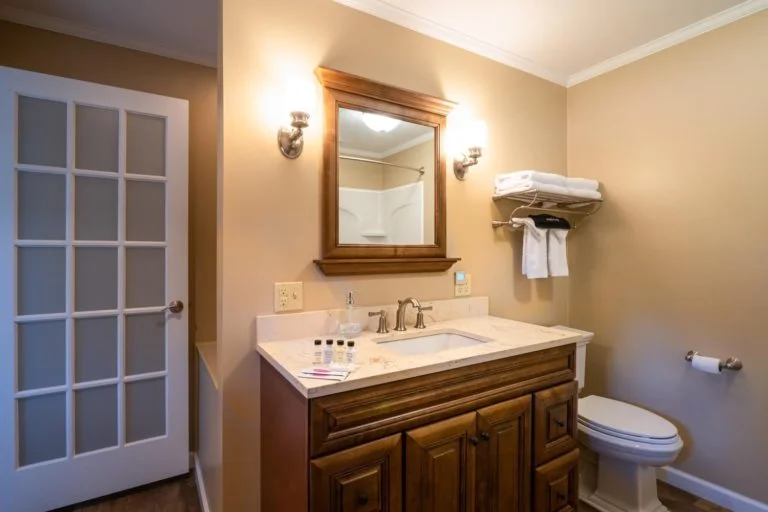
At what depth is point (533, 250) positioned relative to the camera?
6.95 feet

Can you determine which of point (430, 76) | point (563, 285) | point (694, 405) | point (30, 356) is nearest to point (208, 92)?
point (430, 76)

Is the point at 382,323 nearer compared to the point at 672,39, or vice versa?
the point at 382,323

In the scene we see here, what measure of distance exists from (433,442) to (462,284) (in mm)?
972

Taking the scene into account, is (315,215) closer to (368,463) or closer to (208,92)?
(368,463)

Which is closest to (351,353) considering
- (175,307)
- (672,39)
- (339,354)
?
(339,354)

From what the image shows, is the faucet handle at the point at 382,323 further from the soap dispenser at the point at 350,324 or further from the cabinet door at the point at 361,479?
the cabinet door at the point at 361,479

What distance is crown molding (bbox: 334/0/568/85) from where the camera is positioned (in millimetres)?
1694

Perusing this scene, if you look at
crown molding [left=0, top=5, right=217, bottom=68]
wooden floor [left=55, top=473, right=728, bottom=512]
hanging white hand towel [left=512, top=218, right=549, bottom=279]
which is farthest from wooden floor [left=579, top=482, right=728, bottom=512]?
crown molding [left=0, top=5, right=217, bottom=68]

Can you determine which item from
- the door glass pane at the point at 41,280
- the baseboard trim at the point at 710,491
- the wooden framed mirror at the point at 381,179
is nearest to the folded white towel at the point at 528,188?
the wooden framed mirror at the point at 381,179

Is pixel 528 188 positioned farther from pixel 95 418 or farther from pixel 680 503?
pixel 95 418

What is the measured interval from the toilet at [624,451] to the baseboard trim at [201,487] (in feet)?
6.15

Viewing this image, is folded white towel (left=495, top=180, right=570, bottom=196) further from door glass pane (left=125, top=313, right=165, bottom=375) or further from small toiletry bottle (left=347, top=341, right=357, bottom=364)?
Result: door glass pane (left=125, top=313, right=165, bottom=375)

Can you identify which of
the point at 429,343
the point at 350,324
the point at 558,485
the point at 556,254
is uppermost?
the point at 556,254

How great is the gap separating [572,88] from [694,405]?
202 cm
